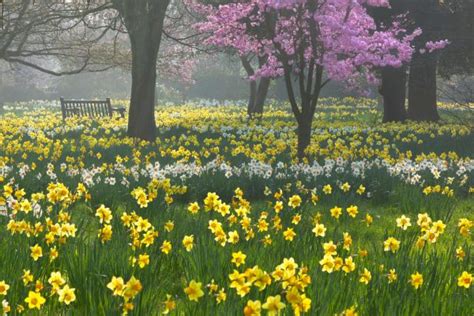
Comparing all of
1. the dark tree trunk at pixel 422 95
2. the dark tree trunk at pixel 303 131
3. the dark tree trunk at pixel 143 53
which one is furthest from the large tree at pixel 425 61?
the dark tree trunk at pixel 303 131

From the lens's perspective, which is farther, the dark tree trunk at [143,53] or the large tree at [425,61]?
the large tree at [425,61]

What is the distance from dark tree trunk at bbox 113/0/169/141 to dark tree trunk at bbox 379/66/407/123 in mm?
8601

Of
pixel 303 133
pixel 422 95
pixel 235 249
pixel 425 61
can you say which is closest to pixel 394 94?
pixel 422 95

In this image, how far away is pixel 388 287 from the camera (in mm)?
3324

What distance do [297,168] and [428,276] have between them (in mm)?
4889

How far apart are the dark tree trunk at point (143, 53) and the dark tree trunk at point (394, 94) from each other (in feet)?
28.2

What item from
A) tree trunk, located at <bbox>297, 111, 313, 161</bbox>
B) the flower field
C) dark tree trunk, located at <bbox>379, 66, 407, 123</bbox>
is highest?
dark tree trunk, located at <bbox>379, 66, 407, 123</bbox>

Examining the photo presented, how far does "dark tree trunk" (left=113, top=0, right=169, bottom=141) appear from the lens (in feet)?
44.0

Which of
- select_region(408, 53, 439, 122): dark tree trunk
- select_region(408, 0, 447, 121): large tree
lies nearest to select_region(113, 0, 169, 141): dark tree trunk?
select_region(408, 0, 447, 121): large tree

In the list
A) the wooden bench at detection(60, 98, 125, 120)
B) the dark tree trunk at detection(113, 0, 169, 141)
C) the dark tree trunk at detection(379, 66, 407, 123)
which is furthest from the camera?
the wooden bench at detection(60, 98, 125, 120)

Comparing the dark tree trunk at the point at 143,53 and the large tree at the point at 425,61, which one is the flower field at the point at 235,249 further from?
the large tree at the point at 425,61

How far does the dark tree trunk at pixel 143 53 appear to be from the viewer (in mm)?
13406

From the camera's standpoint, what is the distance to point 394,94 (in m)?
19.4

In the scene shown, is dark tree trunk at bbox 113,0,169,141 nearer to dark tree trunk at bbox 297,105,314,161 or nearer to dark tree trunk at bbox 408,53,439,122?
dark tree trunk at bbox 297,105,314,161
